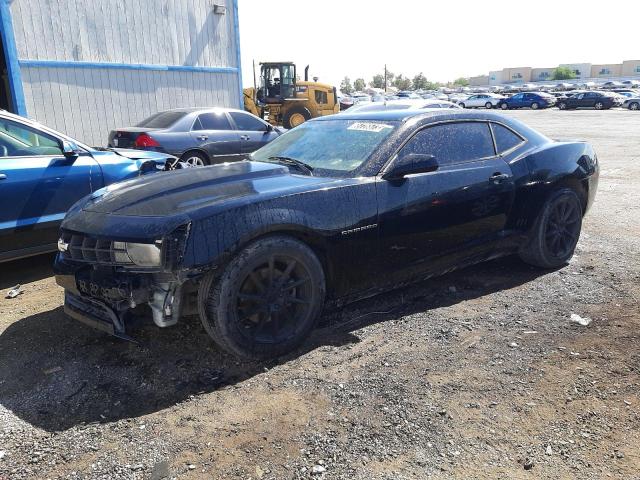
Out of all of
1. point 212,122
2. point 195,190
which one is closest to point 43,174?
point 195,190

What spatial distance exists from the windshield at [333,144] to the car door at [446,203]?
0.83 ft

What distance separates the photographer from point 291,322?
357 cm

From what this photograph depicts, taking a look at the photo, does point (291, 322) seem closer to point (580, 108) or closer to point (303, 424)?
point (303, 424)

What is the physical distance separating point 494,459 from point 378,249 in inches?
65.6

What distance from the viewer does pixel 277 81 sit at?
74.9 ft

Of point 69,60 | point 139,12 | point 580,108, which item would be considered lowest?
point 580,108

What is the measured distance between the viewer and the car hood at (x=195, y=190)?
132 inches

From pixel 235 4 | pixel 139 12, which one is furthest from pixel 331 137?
pixel 235 4

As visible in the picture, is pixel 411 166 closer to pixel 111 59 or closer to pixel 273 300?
pixel 273 300

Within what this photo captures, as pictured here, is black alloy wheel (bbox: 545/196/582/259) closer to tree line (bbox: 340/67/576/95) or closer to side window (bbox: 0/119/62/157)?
side window (bbox: 0/119/62/157)

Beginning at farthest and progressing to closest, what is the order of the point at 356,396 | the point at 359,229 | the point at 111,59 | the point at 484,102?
1. the point at 484,102
2. the point at 111,59
3. the point at 359,229
4. the point at 356,396

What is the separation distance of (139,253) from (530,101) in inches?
1945

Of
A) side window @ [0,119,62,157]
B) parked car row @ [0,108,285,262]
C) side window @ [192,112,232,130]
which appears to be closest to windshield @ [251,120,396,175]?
parked car row @ [0,108,285,262]

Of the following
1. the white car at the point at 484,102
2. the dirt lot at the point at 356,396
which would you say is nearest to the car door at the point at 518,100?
the white car at the point at 484,102
